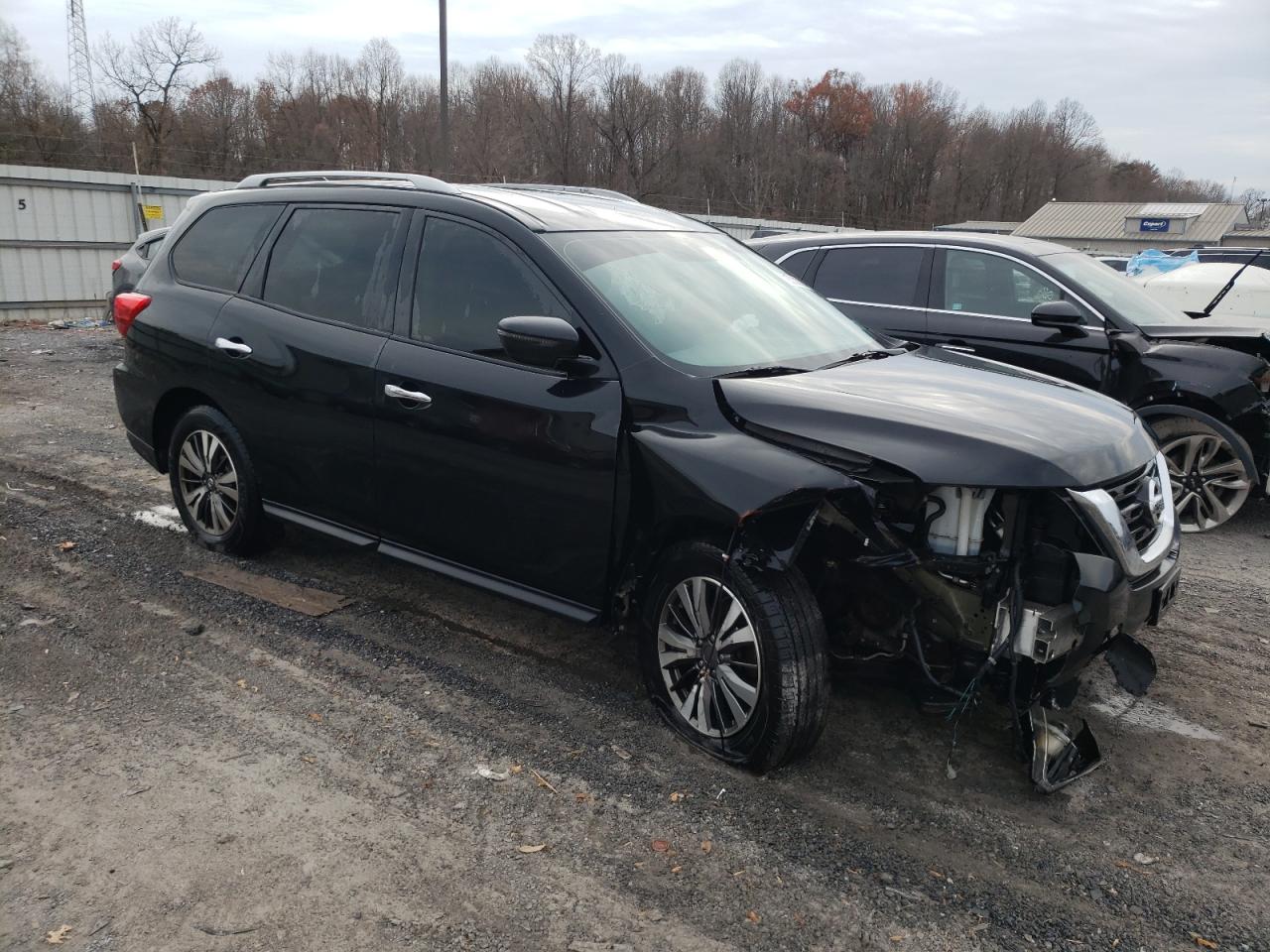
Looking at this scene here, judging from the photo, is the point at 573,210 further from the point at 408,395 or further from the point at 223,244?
the point at 223,244

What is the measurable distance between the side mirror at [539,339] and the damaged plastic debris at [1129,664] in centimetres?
213

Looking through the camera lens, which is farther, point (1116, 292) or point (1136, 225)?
point (1136, 225)

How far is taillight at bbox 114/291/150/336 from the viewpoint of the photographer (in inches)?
203

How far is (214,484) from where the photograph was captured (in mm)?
5027

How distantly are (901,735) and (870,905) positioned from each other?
102cm

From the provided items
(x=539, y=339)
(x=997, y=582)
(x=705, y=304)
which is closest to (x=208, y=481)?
(x=539, y=339)

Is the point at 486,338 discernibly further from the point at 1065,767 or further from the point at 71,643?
the point at 1065,767

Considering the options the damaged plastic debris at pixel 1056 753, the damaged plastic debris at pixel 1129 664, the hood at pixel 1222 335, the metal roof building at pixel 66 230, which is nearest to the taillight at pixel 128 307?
the damaged plastic debris at pixel 1056 753

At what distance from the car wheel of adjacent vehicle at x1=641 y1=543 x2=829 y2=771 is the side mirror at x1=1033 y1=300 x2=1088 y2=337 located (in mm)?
3889

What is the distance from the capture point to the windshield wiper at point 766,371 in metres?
3.51

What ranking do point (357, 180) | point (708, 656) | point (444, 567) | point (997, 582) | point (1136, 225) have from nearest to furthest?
point (997, 582), point (708, 656), point (444, 567), point (357, 180), point (1136, 225)

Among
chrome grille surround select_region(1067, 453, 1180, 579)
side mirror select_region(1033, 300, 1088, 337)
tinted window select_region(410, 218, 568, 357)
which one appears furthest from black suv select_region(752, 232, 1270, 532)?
tinted window select_region(410, 218, 568, 357)

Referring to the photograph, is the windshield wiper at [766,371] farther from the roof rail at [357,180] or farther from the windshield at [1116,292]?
the windshield at [1116,292]

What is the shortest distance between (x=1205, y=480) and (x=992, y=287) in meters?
1.88
